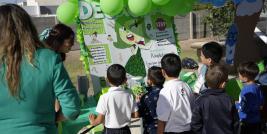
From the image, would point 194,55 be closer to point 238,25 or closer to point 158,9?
point 238,25

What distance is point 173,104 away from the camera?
9.45 ft

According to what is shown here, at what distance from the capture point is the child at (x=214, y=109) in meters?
2.71

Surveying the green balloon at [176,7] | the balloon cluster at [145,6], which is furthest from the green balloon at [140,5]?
the green balloon at [176,7]

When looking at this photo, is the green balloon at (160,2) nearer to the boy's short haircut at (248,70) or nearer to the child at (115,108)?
the boy's short haircut at (248,70)

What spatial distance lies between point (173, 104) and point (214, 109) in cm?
32

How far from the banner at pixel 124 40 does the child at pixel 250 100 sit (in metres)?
1.94

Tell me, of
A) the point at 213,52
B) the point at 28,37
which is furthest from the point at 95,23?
the point at 28,37

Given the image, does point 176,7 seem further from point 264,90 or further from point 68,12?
point 264,90

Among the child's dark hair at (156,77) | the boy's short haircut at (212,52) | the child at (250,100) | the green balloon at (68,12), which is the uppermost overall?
the green balloon at (68,12)

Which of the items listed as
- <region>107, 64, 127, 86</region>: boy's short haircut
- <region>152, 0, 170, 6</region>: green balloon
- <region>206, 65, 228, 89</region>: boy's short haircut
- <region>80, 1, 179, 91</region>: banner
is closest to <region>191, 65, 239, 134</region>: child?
<region>206, 65, 228, 89</region>: boy's short haircut

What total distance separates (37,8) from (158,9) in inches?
1260

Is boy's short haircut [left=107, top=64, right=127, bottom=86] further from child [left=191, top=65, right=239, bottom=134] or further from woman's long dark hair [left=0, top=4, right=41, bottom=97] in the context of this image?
woman's long dark hair [left=0, top=4, right=41, bottom=97]

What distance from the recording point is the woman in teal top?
5.69ft

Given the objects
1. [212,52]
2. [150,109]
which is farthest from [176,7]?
[150,109]
